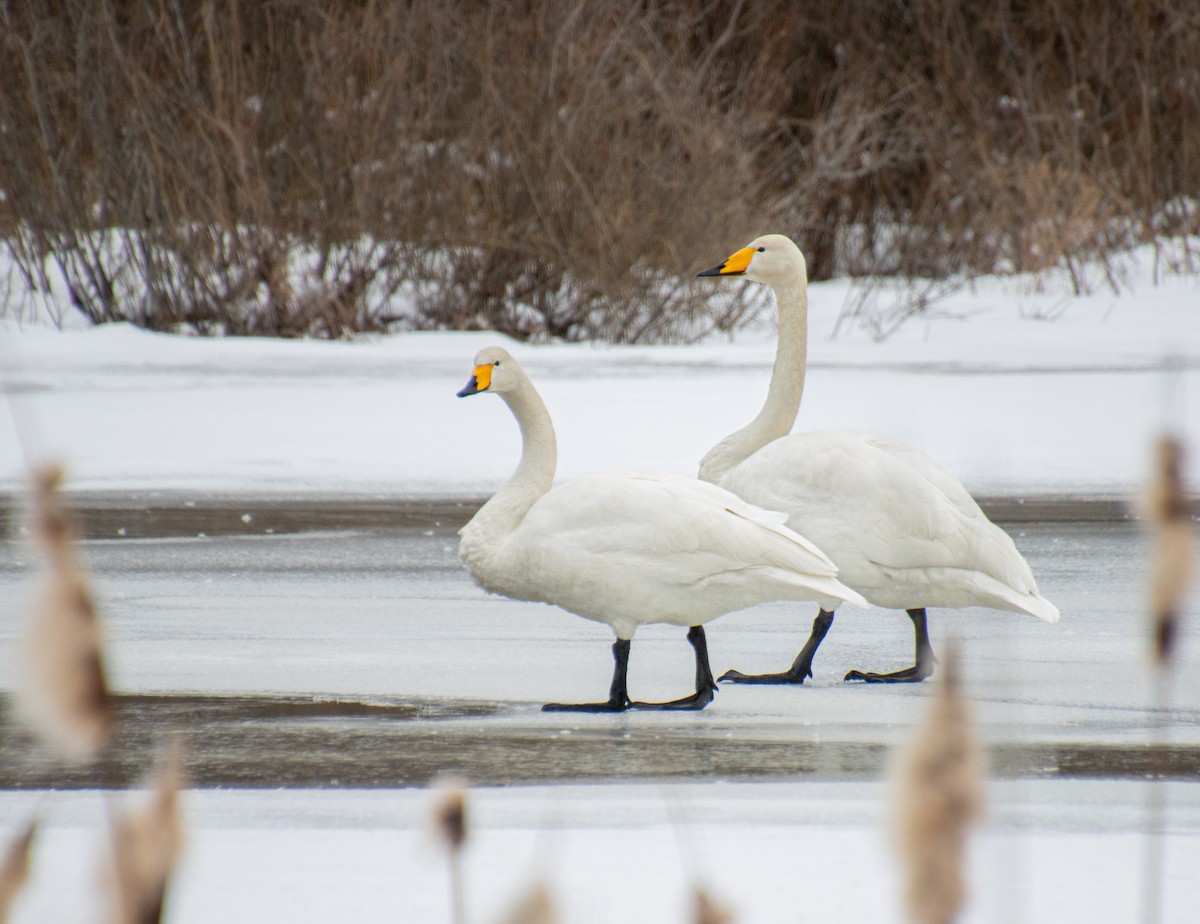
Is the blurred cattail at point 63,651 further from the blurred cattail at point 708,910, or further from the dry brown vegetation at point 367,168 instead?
the dry brown vegetation at point 367,168

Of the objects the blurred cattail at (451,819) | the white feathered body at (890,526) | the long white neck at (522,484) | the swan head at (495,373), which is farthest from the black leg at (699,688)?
the blurred cattail at (451,819)

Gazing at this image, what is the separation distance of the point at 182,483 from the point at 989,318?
33.9 ft

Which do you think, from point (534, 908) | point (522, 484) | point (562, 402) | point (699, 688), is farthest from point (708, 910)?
point (562, 402)

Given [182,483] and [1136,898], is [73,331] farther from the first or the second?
[1136,898]

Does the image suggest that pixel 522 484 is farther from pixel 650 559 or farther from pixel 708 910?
pixel 708 910

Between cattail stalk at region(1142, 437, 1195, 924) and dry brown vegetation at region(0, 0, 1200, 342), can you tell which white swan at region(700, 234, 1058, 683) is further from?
dry brown vegetation at region(0, 0, 1200, 342)

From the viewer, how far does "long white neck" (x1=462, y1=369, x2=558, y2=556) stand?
4336 mm

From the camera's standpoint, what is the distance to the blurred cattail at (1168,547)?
64 cm

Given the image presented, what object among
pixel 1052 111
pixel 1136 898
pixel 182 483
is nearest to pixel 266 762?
pixel 1136 898

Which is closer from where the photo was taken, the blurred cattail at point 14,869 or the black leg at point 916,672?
the blurred cattail at point 14,869

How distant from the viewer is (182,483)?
317 inches

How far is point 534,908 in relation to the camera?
1.88ft

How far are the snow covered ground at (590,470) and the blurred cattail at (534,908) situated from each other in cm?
Answer: 2

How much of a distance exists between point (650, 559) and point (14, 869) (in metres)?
3.47
